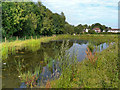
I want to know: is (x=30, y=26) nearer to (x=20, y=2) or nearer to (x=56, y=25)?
(x=20, y=2)

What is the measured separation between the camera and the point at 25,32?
3284cm

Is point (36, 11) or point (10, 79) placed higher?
point (36, 11)

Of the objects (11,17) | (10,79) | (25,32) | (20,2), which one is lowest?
(10,79)

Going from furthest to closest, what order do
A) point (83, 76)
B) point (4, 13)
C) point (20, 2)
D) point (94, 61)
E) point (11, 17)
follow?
point (20, 2), point (11, 17), point (4, 13), point (94, 61), point (83, 76)

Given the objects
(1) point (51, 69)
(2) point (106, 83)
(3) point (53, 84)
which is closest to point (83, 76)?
(2) point (106, 83)

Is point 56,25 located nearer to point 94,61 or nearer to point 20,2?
point 20,2

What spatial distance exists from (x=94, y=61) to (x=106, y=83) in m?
2.69

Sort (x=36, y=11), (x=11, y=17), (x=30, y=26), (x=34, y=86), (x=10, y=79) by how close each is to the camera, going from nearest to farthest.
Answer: (x=34, y=86) → (x=10, y=79) → (x=11, y=17) → (x=30, y=26) → (x=36, y=11)

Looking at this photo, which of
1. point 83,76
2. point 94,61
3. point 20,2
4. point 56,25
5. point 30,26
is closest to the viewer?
point 83,76

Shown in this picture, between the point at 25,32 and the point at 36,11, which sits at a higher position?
the point at 36,11

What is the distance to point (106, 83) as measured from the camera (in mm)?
5078

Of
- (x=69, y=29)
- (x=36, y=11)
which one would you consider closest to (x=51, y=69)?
(x=36, y=11)

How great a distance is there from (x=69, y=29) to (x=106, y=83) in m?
61.2

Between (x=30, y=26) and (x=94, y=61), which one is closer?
(x=94, y=61)
